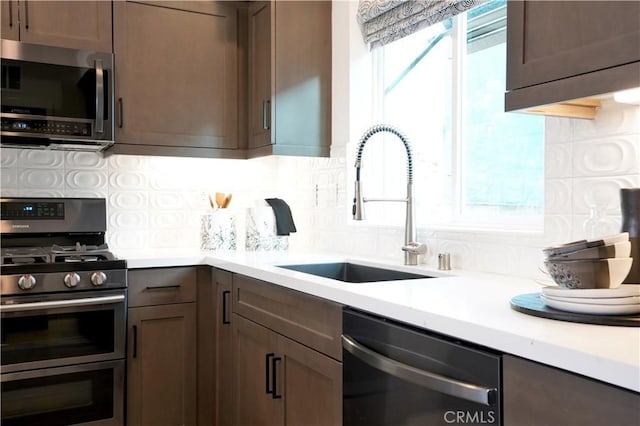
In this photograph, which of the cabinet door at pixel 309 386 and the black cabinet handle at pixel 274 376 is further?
the black cabinet handle at pixel 274 376

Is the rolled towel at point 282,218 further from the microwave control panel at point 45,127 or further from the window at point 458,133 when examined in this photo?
the microwave control panel at point 45,127

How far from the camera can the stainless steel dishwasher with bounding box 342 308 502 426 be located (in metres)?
1.08

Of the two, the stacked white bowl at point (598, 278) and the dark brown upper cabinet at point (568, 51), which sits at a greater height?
the dark brown upper cabinet at point (568, 51)

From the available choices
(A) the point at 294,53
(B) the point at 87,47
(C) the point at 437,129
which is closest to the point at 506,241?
(C) the point at 437,129

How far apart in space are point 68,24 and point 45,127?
50cm

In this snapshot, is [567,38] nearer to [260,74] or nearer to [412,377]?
[412,377]

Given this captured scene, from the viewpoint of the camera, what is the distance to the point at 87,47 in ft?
8.63

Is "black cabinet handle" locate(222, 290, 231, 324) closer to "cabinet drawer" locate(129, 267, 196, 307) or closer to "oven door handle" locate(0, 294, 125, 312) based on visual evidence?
"cabinet drawer" locate(129, 267, 196, 307)

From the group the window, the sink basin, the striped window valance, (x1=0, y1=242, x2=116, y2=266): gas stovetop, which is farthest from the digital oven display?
the striped window valance

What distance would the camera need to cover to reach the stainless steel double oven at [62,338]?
2230mm

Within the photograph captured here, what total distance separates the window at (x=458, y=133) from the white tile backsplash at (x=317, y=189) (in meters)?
0.14

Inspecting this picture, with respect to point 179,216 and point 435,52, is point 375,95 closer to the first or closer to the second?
point 435,52

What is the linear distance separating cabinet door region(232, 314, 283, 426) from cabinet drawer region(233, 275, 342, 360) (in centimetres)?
6

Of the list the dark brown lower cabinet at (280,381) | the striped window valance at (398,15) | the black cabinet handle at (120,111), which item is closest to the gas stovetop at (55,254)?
the black cabinet handle at (120,111)
